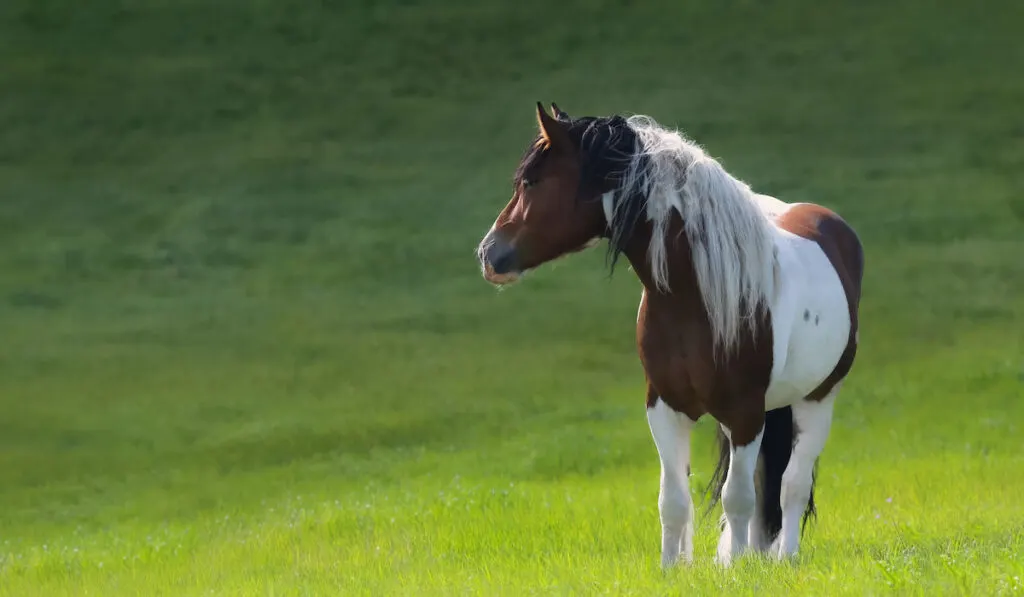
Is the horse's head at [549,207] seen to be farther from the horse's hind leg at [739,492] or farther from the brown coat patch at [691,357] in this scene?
the horse's hind leg at [739,492]

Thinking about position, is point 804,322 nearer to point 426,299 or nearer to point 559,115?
point 559,115

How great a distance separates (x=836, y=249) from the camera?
8.12 m

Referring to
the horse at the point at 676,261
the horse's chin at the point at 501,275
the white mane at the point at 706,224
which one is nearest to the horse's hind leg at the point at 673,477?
the horse at the point at 676,261

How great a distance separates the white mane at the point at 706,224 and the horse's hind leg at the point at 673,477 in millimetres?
552

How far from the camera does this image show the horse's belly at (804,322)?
6.85 meters

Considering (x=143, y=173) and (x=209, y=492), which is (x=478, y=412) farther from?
(x=143, y=173)

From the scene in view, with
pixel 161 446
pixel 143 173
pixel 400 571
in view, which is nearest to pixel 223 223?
pixel 143 173

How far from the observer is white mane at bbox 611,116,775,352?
6461 mm

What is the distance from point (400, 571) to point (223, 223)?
21.8 metres

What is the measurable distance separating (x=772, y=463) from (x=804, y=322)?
3.55 ft

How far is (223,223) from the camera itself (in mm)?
28859

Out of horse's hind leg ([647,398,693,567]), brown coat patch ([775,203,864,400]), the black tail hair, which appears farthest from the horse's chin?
brown coat patch ([775,203,864,400])

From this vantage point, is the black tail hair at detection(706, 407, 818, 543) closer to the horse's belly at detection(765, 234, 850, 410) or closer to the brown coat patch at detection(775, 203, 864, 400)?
the brown coat patch at detection(775, 203, 864, 400)

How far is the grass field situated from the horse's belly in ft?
3.32
